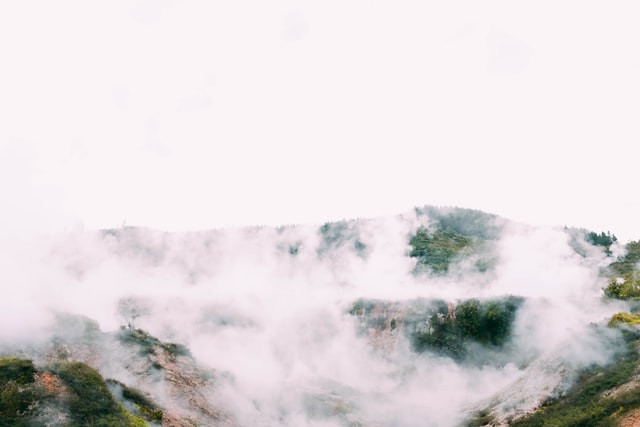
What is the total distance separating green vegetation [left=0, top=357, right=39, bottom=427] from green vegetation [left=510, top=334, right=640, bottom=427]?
19870mm

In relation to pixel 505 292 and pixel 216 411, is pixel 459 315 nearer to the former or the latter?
pixel 505 292

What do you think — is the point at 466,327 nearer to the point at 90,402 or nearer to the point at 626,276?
the point at 626,276

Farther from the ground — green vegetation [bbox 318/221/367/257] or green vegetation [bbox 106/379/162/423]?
green vegetation [bbox 318/221/367/257]

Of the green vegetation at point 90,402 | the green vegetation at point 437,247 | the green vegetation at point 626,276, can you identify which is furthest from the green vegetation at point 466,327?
the green vegetation at point 90,402

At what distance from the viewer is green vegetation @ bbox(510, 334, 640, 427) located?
20266 millimetres

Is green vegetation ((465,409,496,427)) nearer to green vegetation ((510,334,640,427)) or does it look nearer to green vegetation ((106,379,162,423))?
green vegetation ((510,334,640,427))

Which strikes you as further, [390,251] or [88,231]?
[390,251]

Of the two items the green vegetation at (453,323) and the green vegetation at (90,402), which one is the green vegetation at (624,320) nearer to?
the green vegetation at (453,323)

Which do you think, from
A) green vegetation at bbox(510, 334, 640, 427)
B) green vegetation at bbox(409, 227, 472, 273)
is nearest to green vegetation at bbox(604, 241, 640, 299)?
green vegetation at bbox(510, 334, 640, 427)

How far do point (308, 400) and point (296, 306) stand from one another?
65.4 ft

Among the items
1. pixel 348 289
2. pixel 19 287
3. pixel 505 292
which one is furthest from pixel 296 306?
pixel 19 287

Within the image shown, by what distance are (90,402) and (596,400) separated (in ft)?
65.8

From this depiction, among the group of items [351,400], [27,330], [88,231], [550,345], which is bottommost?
[351,400]

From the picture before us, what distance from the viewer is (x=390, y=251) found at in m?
64.1
